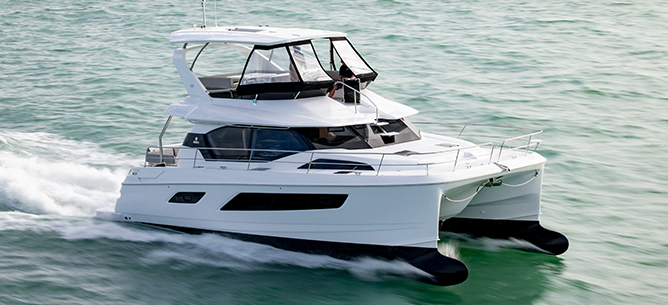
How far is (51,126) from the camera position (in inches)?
538

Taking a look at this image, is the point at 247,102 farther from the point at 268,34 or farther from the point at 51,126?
the point at 51,126

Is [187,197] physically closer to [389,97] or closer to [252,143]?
[252,143]

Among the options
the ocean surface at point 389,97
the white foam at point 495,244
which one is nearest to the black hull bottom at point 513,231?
the white foam at point 495,244

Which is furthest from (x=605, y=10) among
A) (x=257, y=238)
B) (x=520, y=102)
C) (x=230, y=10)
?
(x=257, y=238)

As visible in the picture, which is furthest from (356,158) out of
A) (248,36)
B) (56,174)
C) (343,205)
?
(56,174)

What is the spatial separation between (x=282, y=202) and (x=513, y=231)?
131 inches

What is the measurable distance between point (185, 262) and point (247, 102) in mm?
2309

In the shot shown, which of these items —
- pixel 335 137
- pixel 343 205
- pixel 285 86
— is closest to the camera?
pixel 343 205

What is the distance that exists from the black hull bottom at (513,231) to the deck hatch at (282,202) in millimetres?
2238

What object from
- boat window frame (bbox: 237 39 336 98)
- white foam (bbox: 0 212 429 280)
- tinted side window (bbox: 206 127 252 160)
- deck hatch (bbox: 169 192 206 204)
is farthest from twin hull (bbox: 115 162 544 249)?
boat window frame (bbox: 237 39 336 98)

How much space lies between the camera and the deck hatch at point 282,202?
7602 mm

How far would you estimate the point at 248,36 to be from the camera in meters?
8.45

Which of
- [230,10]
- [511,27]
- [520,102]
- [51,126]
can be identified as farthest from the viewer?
[230,10]

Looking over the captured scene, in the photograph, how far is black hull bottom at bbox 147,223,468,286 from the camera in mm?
7285
